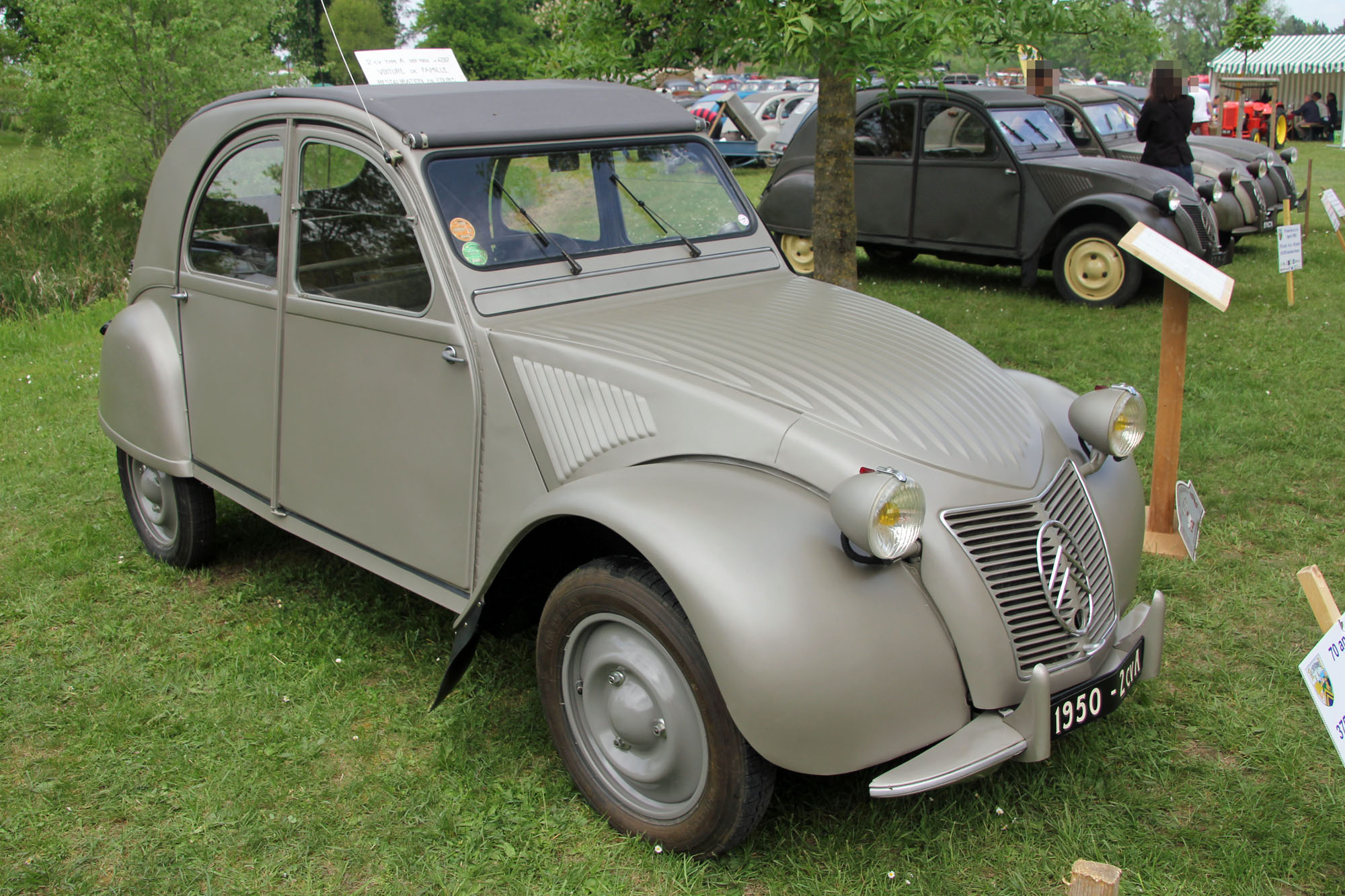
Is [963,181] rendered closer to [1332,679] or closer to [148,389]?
[148,389]

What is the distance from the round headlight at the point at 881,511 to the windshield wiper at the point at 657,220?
158 centimetres

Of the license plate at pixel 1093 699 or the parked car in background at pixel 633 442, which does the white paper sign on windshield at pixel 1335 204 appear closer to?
the parked car in background at pixel 633 442

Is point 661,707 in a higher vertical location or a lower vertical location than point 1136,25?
lower

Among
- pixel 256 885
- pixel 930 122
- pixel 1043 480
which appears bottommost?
pixel 256 885

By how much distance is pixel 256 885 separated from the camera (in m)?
2.71

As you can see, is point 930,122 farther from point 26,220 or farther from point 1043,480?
point 26,220

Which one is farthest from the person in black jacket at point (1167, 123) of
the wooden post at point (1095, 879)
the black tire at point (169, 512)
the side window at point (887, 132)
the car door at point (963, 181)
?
the wooden post at point (1095, 879)

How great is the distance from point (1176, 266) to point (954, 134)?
598 cm

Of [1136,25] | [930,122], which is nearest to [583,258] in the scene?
[1136,25]

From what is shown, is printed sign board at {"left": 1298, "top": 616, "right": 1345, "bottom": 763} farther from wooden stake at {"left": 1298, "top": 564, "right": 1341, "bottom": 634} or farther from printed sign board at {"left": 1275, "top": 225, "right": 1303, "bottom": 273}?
printed sign board at {"left": 1275, "top": 225, "right": 1303, "bottom": 273}

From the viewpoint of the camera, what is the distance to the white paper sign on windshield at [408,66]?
12.1ft

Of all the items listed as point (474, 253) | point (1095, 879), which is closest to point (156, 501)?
point (474, 253)

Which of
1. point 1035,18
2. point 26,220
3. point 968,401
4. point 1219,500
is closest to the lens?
point 968,401

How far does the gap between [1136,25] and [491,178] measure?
5610mm
